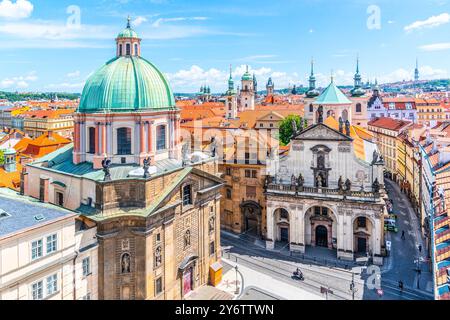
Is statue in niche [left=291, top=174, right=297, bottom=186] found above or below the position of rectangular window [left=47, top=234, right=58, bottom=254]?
above

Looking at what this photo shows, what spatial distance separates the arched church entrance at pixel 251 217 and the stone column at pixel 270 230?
132 inches

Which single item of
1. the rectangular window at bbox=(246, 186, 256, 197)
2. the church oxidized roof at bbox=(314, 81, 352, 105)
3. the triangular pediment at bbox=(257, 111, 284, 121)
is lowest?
the rectangular window at bbox=(246, 186, 256, 197)

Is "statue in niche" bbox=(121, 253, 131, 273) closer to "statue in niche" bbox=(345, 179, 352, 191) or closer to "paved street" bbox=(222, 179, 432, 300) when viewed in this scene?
"paved street" bbox=(222, 179, 432, 300)

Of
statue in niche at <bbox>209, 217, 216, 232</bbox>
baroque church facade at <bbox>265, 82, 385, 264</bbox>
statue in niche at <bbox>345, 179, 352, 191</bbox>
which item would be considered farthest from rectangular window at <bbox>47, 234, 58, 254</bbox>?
statue in niche at <bbox>345, 179, 352, 191</bbox>

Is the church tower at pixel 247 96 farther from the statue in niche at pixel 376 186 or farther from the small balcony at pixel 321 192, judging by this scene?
the statue in niche at pixel 376 186

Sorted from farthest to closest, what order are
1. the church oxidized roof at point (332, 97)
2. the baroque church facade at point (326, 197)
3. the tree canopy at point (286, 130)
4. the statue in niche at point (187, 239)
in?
the tree canopy at point (286, 130) → the church oxidized roof at point (332, 97) → the baroque church facade at point (326, 197) → the statue in niche at point (187, 239)

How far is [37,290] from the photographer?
27.2 m

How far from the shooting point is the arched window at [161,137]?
3974 cm

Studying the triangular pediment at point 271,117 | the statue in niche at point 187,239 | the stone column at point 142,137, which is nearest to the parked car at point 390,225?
the statue in niche at point 187,239

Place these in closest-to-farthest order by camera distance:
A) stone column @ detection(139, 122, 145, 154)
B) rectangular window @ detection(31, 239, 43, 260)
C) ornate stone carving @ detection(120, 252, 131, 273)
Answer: rectangular window @ detection(31, 239, 43, 260) → ornate stone carving @ detection(120, 252, 131, 273) → stone column @ detection(139, 122, 145, 154)

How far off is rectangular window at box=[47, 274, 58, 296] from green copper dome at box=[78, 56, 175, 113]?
50.7 feet

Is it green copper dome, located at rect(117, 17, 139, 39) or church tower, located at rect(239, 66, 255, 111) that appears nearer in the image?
green copper dome, located at rect(117, 17, 139, 39)

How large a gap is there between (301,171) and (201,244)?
19.2 metres

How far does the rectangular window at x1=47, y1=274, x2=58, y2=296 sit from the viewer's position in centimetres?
2816
